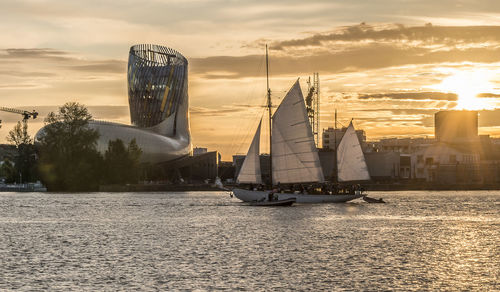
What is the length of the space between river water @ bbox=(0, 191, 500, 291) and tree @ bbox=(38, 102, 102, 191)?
7781 cm

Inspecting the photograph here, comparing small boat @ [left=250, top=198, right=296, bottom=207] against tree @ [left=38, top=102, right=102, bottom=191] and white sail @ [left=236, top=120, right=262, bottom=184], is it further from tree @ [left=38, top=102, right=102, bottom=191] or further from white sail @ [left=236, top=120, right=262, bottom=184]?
tree @ [left=38, top=102, right=102, bottom=191]

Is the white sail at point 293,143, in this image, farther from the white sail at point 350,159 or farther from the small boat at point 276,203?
the white sail at point 350,159

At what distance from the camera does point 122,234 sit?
8181 cm

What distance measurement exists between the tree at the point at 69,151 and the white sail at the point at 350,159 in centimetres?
6460

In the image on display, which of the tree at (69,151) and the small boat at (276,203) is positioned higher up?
the tree at (69,151)

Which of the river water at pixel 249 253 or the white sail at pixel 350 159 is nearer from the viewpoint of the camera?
the river water at pixel 249 253

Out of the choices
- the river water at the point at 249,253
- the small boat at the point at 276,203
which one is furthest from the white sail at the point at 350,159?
the river water at the point at 249,253

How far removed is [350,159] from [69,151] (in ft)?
230

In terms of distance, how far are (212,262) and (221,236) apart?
2091cm

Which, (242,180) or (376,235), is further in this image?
(242,180)

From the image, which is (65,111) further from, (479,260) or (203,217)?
(479,260)

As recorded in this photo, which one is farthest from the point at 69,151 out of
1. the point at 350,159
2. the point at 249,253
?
the point at 249,253

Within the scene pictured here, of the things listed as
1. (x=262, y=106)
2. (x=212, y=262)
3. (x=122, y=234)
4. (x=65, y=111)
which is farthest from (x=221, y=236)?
(x=65, y=111)

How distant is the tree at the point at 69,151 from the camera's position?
615ft
